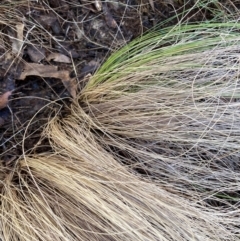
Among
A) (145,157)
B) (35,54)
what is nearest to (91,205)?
(145,157)

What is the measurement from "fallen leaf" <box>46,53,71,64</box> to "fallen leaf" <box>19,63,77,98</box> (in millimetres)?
24

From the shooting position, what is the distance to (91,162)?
115 cm

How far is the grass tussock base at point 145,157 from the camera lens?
1.11 meters

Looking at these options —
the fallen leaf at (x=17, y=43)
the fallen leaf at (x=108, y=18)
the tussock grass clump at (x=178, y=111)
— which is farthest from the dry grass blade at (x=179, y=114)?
the fallen leaf at (x=17, y=43)

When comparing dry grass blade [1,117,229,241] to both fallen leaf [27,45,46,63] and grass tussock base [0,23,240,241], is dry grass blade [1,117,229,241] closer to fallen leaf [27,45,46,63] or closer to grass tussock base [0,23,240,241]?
grass tussock base [0,23,240,241]

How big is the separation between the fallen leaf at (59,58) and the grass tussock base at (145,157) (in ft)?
0.31

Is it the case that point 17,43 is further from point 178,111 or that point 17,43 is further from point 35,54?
point 178,111

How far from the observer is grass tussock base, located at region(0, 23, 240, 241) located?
3.64ft

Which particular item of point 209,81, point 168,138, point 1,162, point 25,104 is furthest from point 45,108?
point 209,81

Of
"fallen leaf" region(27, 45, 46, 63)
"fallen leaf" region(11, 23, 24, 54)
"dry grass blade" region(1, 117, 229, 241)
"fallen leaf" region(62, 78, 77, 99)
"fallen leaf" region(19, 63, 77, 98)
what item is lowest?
"dry grass blade" region(1, 117, 229, 241)

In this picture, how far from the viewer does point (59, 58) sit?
1.26 meters

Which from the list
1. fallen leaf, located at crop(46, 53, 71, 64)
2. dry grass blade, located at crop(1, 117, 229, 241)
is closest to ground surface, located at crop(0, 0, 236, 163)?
fallen leaf, located at crop(46, 53, 71, 64)

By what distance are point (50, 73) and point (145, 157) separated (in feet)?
1.14

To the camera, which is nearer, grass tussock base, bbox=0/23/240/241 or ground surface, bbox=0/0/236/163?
grass tussock base, bbox=0/23/240/241
